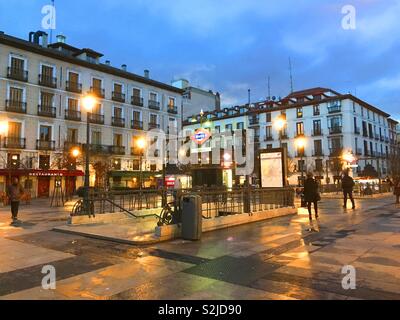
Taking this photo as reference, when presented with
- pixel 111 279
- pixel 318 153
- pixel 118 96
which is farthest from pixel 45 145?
pixel 318 153

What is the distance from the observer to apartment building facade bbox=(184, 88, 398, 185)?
175 feet

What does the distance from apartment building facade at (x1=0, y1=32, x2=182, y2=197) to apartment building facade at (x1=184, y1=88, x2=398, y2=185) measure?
378 inches

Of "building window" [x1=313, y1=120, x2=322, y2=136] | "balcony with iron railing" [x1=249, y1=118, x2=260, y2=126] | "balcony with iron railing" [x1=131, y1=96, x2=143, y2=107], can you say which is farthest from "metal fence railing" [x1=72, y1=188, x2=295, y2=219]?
"balcony with iron railing" [x1=249, y1=118, x2=260, y2=126]

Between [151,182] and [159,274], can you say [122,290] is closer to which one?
[159,274]

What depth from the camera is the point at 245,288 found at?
16.3ft

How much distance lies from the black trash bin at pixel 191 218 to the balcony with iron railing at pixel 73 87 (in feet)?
113

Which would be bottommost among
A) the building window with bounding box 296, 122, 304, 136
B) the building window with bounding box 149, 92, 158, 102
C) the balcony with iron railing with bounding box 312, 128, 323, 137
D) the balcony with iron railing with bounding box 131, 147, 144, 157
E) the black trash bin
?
the black trash bin

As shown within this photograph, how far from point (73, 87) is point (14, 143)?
9.54m

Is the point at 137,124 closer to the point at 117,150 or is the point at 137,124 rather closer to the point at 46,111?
the point at 117,150

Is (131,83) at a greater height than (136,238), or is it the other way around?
(131,83)

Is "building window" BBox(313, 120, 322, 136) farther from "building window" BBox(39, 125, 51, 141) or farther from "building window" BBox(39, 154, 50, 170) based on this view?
"building window" BBox(39, 154, 50, 170)

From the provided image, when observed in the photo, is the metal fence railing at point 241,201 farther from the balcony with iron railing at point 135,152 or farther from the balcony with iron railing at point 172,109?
the balcony with iron railing at point 172,109

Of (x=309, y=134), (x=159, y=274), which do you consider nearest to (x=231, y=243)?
(x=159, y=274)
